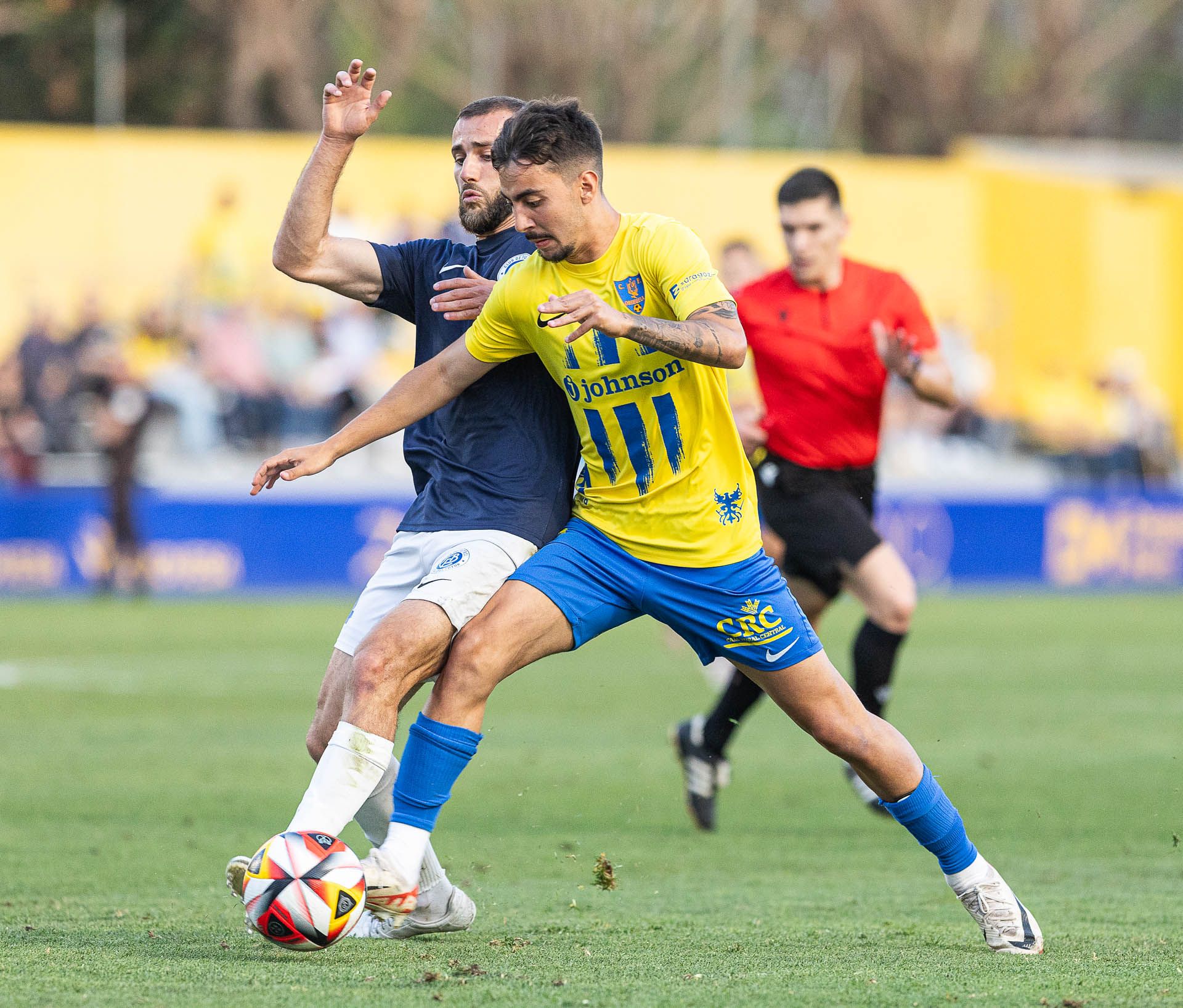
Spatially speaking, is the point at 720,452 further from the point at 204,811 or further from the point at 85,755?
the point at 85,755

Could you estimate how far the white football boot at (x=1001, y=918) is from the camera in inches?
208

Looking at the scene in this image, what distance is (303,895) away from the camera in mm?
4824

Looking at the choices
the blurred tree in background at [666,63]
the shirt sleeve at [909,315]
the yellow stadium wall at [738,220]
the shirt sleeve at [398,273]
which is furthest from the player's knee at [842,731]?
the blurred tree in background at [666,63]

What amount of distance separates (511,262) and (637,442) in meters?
0.77

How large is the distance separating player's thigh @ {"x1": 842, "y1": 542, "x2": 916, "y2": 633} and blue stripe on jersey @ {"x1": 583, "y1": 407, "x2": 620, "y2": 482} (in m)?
3.17

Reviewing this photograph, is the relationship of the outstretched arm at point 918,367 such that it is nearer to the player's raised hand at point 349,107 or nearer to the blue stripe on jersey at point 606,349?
the blue stripe on jersey at point 606,349

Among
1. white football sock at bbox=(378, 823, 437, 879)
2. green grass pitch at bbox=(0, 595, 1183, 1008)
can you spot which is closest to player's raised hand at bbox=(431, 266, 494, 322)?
white football sock at bbox=(378, 823, 437, 879)

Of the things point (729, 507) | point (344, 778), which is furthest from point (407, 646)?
point (729, 507)

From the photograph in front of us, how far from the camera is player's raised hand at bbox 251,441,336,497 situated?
209 inches

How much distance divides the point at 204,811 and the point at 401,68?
30022mm

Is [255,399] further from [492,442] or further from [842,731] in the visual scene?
[842,731]

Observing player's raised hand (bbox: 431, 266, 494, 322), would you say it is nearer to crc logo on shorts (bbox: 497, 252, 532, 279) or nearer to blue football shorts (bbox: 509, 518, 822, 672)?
crc logo on shorts (bbox: 497, 252, 532, 279)

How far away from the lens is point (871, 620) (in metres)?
8.45

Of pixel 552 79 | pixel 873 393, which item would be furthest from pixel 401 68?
pixel 873 393
